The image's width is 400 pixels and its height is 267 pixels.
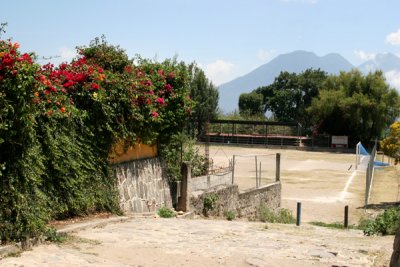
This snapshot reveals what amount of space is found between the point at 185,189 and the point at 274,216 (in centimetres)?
575

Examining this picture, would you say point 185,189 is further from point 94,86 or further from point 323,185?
point 323,185

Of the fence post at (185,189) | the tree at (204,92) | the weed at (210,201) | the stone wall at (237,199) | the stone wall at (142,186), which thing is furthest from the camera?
the tree at (204,92)

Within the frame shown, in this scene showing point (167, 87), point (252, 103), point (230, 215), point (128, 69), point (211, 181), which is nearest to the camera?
point (128, 69)

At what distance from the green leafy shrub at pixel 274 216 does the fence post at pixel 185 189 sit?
446 cm

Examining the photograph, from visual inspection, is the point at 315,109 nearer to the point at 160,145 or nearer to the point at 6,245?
the point at 160,145

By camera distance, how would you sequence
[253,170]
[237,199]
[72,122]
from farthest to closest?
[253,170], [237,199], [72,122]

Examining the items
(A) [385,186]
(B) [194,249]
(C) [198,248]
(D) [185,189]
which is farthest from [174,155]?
(A) [385,186]

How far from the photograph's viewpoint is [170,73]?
14.0m

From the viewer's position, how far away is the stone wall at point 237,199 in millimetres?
15406

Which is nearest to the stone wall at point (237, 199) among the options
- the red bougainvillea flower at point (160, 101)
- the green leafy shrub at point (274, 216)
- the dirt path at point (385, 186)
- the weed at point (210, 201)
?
the weed at point (210, 201)

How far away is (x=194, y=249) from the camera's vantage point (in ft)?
26.8

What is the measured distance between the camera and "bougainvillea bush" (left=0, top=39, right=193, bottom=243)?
7.08m

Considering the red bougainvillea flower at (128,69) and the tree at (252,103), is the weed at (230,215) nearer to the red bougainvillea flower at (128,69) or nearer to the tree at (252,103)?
the red bougainvillea flower at (128,69)

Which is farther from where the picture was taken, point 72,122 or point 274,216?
point 274,216
